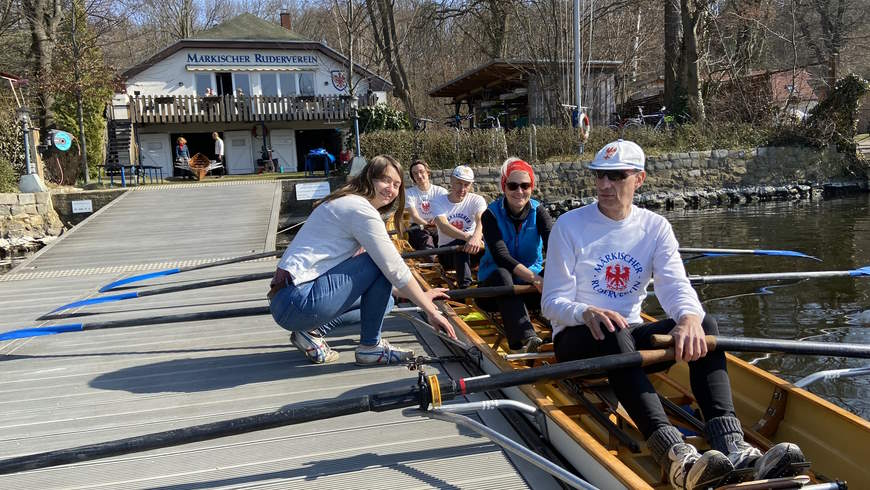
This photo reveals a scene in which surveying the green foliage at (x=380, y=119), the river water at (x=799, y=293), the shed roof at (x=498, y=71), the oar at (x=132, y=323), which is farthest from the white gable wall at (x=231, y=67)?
the oar at (x=132, y=323)

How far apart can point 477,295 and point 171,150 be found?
964 inches

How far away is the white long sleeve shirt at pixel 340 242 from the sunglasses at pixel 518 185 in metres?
0.99

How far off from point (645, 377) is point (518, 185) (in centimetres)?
186

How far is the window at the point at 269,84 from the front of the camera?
86.2 feet

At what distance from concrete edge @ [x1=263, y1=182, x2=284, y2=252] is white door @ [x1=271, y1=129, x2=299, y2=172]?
33.8 feet

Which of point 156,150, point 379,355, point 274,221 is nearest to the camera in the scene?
point 379,355

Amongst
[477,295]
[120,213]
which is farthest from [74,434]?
[120,213]

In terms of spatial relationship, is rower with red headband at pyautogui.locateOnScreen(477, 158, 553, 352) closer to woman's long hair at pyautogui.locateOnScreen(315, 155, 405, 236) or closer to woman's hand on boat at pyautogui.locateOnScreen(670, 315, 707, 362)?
woman's long hair at pyautogui.locateOnScreen(315, 155, 405, 236)

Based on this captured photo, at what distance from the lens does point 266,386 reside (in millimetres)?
3641

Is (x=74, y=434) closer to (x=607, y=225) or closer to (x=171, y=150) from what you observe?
(x=607, y=225)

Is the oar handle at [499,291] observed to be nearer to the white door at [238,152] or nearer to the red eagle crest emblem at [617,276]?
the red eagle crest emblem at [617,276]

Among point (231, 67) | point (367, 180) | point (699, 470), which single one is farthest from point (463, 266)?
point (231, 67)

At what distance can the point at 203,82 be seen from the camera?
2583 centimetres

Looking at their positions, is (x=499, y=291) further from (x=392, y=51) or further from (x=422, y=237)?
(x=392, y=51)
